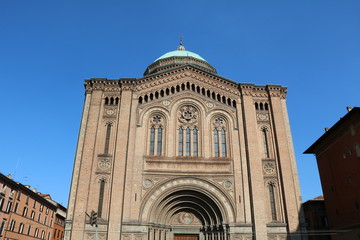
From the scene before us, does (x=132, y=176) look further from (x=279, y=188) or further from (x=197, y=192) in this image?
(x=279, y=188)

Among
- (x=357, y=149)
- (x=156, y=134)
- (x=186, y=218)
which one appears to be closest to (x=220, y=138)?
(x=156, y=134)

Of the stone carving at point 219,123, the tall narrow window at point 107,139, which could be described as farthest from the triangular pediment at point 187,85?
the tall narrow window at point 107,139

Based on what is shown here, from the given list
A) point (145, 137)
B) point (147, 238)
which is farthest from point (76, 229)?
point (145, 137)

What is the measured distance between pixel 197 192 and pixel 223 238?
4127 millimetres

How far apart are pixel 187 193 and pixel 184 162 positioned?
2663mm

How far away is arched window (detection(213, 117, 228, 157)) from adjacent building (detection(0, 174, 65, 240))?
23403mm

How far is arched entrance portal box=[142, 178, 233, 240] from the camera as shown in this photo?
22.9 metres

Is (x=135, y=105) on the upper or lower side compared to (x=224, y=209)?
upper

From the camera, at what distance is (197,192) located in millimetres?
23781

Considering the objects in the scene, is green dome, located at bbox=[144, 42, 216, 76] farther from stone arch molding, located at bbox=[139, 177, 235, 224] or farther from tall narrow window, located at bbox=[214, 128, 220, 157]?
stone arch molding, located at bbox=[139, 177, 235, 224]

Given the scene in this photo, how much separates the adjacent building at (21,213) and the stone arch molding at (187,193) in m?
18.5

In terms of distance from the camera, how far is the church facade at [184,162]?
22.3 m

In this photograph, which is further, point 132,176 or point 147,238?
point 132,176

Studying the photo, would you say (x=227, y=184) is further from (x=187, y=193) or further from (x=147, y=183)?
(x=147, y=183)
